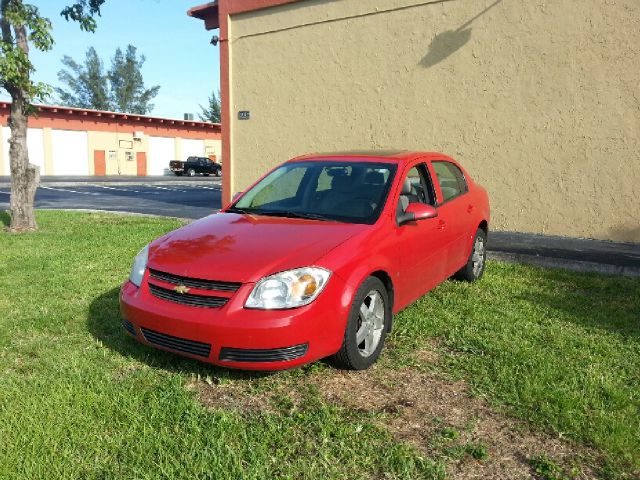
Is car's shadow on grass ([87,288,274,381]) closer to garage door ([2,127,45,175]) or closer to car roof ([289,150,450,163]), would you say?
car roof ([289,150,450,163])

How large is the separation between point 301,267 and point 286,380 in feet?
2.73

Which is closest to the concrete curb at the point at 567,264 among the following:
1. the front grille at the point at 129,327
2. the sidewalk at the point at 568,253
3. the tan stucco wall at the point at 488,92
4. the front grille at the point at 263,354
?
the sidewalk at the point at 568,253

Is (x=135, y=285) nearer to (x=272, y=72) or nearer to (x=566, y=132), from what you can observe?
(x=566, y=132)

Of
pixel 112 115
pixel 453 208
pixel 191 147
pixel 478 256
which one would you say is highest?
pixel 112 115

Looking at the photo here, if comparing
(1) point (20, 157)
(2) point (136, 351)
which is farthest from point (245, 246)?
(1) point (20, 157)

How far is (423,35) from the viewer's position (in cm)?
912

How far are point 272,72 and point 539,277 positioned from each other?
24.0ft

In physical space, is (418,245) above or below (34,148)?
below

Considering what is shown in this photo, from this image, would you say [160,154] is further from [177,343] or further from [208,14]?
[177,343]

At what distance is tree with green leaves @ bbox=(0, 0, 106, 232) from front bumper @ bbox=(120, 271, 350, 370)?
710 centimetres

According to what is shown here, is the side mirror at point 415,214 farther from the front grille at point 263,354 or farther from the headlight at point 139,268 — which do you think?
the headlight at point 139,268

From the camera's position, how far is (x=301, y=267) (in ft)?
10.3

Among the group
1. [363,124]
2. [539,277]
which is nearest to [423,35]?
[363,124]

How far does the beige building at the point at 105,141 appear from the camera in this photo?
37781 millimetres
